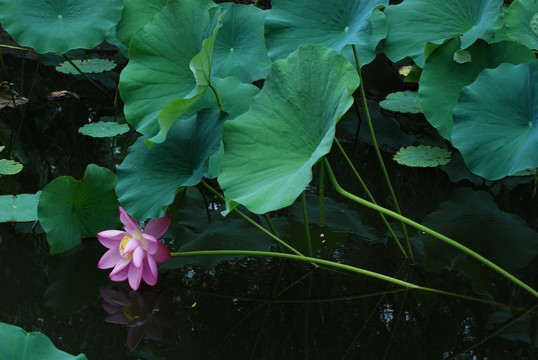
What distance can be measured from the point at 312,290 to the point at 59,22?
1.29m

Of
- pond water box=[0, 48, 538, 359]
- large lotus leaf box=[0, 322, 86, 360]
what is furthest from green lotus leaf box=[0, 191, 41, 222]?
large lotus leaf box=[0, 322, 86, 360]

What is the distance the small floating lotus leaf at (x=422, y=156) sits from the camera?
230 cm

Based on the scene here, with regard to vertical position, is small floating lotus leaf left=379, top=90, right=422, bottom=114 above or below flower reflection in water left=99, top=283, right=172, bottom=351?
below

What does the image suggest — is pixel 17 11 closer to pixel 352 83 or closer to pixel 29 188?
pixel 29 188

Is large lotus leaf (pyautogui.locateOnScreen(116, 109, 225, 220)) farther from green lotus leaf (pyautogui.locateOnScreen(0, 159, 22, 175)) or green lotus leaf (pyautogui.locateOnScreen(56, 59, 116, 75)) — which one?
green lotus leaf (pyautogui.locateOnScreen(56, 59, 116, 75))

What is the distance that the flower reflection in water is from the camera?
1575 millimetres

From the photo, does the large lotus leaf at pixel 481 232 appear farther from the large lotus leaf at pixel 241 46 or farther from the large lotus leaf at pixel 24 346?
the large lotus leaf at pixel 24 346

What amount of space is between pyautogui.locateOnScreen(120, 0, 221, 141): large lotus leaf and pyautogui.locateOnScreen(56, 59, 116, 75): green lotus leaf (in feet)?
4.70

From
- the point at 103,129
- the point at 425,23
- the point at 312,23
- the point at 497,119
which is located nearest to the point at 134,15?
the point at 103,129

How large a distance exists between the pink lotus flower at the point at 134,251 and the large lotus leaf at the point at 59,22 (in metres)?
0.90

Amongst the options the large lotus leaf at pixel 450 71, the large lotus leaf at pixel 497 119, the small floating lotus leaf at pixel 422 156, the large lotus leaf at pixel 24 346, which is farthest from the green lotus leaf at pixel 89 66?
the large lotus leaf at pixel 24 346

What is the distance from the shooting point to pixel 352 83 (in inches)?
57.6

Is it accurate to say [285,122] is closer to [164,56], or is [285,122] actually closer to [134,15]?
[164,56]

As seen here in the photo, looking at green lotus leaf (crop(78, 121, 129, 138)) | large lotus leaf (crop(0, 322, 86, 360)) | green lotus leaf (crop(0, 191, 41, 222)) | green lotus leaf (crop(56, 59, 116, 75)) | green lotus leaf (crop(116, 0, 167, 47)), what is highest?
large lotus leaf (crop(0, 322, 86, 360))
